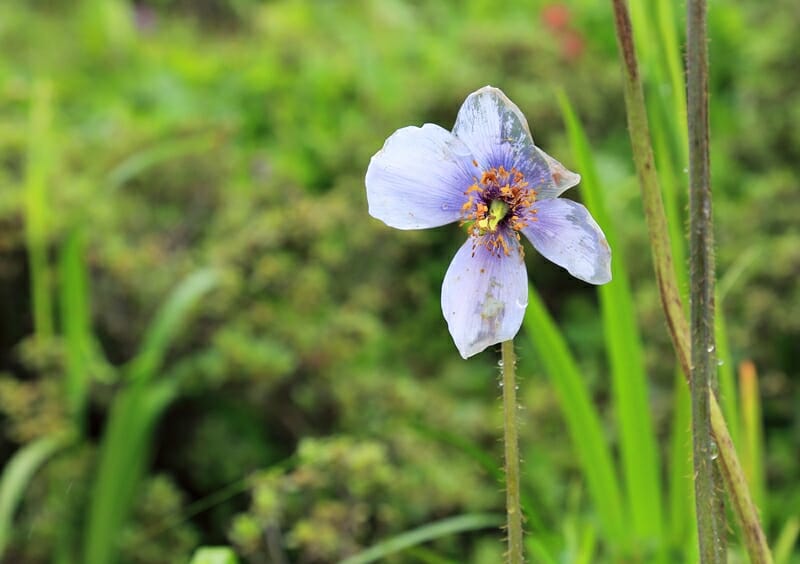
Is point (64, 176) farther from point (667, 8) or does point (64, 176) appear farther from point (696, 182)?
point (696, 182)

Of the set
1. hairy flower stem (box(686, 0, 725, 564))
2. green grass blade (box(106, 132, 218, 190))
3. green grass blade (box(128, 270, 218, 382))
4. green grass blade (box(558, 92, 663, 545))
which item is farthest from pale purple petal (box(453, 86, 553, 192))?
green grass blade (box(106, 132, 218, 190))

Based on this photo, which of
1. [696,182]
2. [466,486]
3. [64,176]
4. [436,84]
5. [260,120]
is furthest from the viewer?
[260,120]

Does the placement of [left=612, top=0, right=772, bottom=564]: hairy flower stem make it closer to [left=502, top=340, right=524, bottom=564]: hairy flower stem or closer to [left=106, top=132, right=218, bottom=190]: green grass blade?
[left=502, top=340, right=524, bottom=564]: hairy flower stem

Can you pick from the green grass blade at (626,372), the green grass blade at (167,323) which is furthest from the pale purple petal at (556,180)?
the green grass blade at (167,323)

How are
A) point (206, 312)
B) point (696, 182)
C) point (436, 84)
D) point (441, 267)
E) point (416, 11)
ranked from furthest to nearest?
point (416, 11) → point (436, 84) → point (441, 267) → point (206, 312) → point (696, 182)

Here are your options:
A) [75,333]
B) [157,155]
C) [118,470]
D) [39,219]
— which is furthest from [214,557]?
[157,155]

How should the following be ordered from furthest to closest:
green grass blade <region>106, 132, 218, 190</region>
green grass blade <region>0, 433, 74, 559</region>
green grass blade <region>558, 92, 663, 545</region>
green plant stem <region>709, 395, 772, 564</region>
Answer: green grass blade <region>106, 132, 218, 190</region>, green grass blade <region>0, 433, 74, 559</region>, green grass blade <region>558, 92, 663, 545</region>, green plant stem <region>709, 395, 772, 564</region>

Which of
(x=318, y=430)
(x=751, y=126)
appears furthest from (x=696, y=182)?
(x=751, y=126)
